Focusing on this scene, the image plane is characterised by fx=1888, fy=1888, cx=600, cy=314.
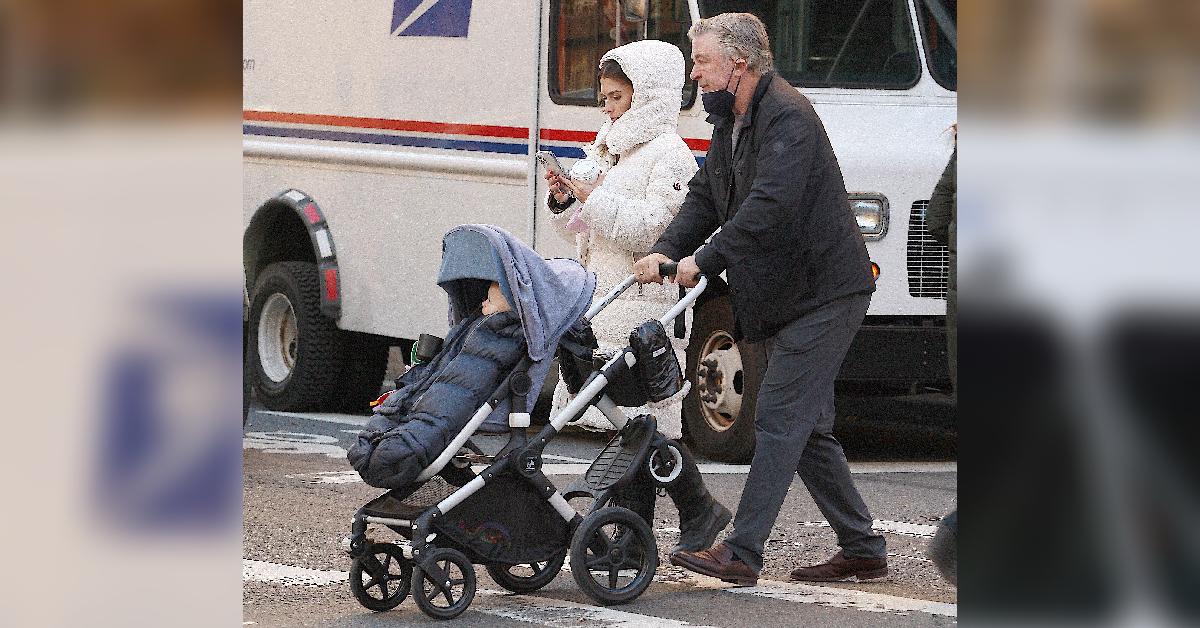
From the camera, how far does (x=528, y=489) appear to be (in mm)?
5754

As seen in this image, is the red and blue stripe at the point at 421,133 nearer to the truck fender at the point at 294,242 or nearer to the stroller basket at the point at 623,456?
the truck fender at the point at 294,242

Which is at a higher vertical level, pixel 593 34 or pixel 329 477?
pixel 593 34

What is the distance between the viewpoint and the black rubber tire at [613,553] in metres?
5.67

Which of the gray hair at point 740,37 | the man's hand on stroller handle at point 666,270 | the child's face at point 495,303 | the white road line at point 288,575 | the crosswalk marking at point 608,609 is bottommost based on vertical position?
the white road line at point 288,575

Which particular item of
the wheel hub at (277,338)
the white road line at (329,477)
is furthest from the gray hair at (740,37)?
the wheel hub at (277,338)

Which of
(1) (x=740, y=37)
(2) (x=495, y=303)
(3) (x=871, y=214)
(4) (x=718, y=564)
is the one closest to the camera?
(2) (x=495, y=303)

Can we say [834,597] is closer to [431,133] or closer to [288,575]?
[288,575]

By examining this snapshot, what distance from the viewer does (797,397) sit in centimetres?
603

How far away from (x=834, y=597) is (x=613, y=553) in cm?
75

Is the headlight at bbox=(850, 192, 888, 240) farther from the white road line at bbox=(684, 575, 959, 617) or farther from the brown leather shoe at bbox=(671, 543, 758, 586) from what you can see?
the brown leather shoe at bbox=(671, 543, 758, 586)

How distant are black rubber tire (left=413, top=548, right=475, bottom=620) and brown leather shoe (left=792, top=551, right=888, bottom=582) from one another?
1265mm

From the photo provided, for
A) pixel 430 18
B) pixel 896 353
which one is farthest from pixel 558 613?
pixel 430 18

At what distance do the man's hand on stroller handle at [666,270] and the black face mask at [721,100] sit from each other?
497mm
